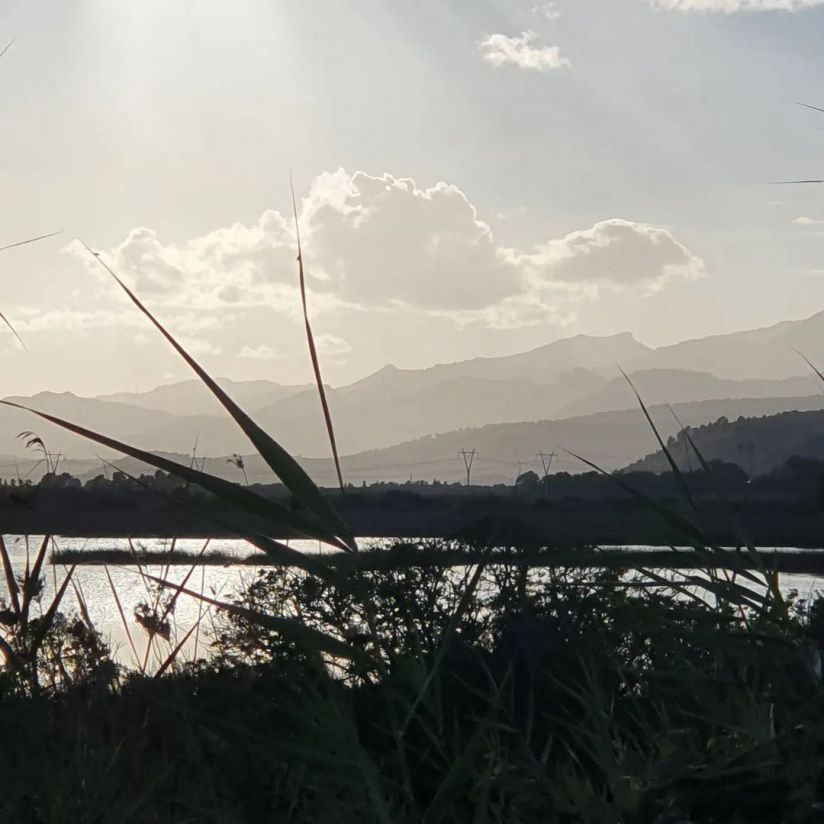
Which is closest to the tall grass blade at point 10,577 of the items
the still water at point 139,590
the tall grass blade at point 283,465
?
the still water at point 139,590

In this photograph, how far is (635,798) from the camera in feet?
6.28

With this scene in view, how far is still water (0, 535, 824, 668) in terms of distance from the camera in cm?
515

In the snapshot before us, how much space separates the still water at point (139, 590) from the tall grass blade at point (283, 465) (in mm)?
244

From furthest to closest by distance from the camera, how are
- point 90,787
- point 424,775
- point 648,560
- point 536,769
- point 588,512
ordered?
point 588,512 < point 424,775 < point 90,787 < point 648,560 < point 536,769

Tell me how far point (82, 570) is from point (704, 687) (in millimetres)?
35485

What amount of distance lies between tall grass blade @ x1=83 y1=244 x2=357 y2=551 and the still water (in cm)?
24

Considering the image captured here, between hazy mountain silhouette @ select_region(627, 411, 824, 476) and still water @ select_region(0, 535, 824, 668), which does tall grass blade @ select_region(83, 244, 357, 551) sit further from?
hazy mountain silhouette @ select_region(627, 411, 824, 476)

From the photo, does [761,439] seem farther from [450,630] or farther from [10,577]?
[450,630]

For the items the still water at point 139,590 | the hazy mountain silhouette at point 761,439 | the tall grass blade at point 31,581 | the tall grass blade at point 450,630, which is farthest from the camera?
the hazy mountain silhouette at point 761,439

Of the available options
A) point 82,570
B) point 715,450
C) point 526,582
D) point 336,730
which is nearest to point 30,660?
point 336,730

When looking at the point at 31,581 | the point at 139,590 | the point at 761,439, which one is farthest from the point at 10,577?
the point at 761,439

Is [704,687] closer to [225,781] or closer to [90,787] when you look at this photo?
[90,787]

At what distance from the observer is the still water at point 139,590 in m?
5.15

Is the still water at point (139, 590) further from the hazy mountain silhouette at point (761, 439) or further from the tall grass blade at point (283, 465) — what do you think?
the hazy mountain silhouette at point (761, 439)
